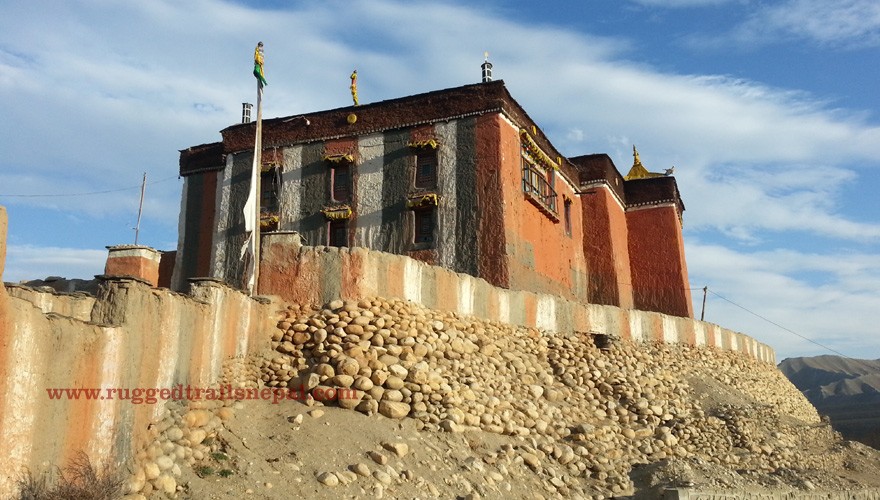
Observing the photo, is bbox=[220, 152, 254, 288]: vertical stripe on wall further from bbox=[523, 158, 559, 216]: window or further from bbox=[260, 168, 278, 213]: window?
bbox=[523, 158, 559, 216]: window

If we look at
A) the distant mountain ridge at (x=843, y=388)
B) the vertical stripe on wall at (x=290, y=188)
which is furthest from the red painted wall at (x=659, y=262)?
the distant mountain ridge at (x=843, y=388)

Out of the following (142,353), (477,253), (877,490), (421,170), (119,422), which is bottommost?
(877,490)

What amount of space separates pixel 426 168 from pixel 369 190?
5.68ft

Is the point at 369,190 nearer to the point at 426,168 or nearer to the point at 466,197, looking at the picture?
the point at 426,168

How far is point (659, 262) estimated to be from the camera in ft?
82.5

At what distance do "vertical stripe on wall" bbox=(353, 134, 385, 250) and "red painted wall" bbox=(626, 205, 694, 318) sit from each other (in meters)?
10.7

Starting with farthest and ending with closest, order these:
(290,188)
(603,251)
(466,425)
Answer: (603,251), (290,188), (466,425)

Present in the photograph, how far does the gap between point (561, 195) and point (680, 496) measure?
13.1 metres

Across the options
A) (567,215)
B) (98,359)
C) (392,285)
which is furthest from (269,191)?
(98,359)

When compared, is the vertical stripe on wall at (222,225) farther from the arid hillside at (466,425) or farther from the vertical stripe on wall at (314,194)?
the arid hillside at (466,425)

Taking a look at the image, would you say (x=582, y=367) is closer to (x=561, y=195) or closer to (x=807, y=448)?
(x=807, y=448)

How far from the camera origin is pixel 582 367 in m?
14.4

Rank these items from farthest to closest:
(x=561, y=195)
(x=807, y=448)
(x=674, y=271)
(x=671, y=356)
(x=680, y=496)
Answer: (x=674, y=271) → (x=561, y=195) → (x=671, y=356) → (x=807, y=448) → (x=680, y=496)

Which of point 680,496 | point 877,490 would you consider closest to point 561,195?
point 877,490
